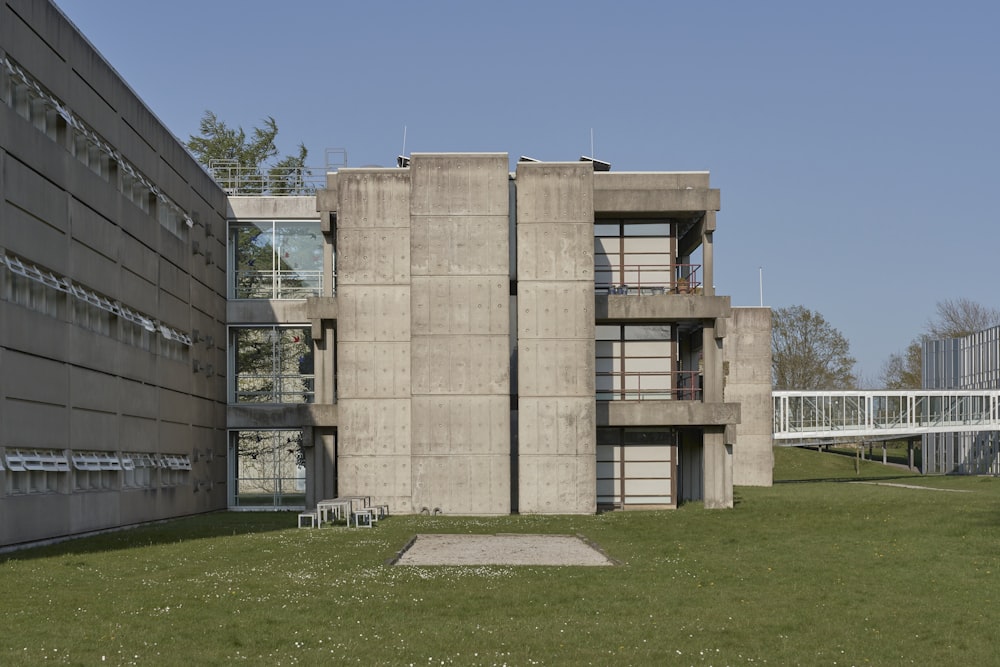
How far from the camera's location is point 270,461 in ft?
165

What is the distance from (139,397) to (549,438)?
43.8ft

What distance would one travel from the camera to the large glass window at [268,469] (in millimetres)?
50250

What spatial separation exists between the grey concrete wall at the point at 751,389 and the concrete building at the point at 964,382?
2420 cm

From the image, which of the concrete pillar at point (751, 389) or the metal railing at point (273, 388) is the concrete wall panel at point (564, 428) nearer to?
the metal railing at point (273, 388)

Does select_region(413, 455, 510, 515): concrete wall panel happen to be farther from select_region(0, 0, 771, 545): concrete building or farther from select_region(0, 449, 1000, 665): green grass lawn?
select_region(0, 449, 1000, 665): green grass lawn

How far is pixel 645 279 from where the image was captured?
45938 millimetres

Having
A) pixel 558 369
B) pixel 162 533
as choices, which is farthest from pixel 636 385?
pixel 162 533

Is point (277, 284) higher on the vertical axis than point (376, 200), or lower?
lower

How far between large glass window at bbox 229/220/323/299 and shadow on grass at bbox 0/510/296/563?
409 inches

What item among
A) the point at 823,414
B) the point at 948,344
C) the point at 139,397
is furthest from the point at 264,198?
the point at 948,344

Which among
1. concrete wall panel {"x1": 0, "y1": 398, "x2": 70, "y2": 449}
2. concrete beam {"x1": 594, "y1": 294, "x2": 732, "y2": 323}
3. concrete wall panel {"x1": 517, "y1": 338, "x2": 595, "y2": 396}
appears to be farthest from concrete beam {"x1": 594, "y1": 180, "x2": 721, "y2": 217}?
concrete wall panel {"x1": 0, "y1": 398, "x2": 70, "y2": 449}

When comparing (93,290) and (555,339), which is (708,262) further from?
(93,290)

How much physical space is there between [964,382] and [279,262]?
60.3 metres

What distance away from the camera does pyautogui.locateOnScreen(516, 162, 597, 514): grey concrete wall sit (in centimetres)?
4144
